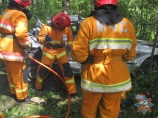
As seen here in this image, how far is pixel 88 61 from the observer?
3.18 meters

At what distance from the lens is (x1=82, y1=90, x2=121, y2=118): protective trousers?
3.28 meters

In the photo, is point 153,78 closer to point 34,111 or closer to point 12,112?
point 34,111

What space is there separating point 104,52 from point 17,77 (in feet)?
7.21

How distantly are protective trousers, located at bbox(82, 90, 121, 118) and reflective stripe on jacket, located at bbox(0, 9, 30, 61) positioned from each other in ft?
5.05

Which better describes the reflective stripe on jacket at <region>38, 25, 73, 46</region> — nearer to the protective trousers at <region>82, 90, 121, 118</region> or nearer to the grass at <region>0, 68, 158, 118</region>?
the grass at <region>0, 68, 158, 118</region>

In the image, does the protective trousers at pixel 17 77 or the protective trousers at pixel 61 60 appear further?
the protective trousers at pixel 61 60

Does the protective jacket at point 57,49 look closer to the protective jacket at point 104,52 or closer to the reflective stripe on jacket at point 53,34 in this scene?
the reflective stripe on jacket at point 53,34

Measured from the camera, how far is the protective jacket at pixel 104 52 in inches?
116

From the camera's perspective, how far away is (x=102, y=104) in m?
3.40

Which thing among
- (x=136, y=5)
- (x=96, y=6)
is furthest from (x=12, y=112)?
(x=136, y=5)

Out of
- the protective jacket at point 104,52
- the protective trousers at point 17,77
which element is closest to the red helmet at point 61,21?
the protective trousers at point 17,77

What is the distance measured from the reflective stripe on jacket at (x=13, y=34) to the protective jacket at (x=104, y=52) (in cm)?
140

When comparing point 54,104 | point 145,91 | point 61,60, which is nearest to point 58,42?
point 61,60

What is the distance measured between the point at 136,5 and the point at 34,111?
590 centimetres
